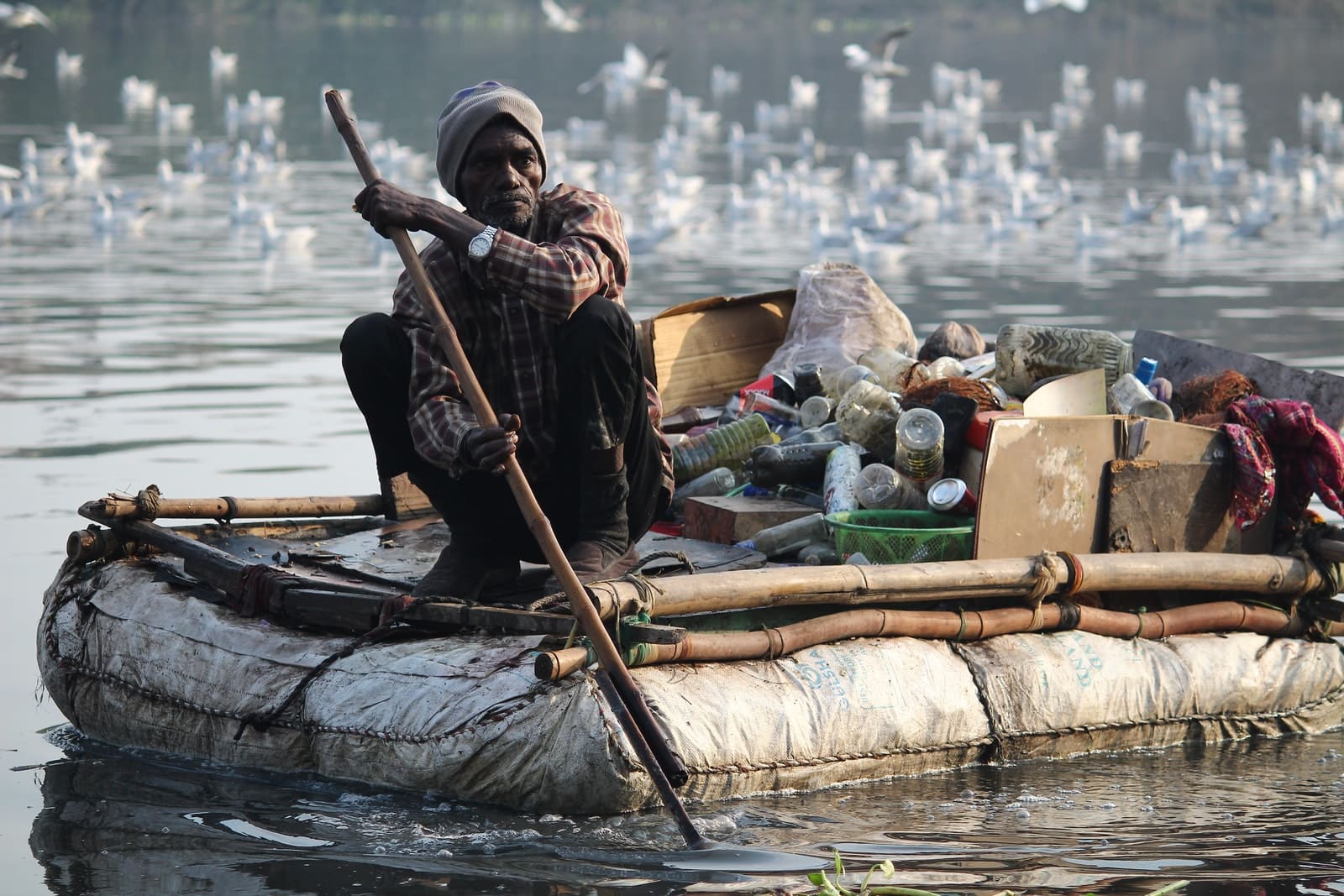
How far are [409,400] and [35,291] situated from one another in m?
10.1

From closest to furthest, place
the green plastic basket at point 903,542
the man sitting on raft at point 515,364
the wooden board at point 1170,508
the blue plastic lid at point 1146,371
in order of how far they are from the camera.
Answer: the man sitting on raft at point 515,364
the green plastic basket at point 903,542
the wooden board at point 1170,508
the blue plastic lid at point 1146,371

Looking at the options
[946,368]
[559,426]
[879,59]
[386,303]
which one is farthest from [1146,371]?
[879,59]

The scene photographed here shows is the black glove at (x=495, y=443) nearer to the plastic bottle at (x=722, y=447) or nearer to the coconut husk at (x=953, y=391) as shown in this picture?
the coconut husk at (x=953, y=391)


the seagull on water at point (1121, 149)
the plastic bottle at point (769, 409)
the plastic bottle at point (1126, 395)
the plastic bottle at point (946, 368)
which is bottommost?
the plastic bottle at point (769, 409)

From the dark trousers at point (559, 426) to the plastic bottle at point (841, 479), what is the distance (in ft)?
2.77

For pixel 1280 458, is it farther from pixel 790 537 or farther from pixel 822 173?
pixel 822 173

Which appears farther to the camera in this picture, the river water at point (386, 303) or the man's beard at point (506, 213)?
the man's beard at point (506, 213)

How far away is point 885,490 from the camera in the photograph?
18.3ft

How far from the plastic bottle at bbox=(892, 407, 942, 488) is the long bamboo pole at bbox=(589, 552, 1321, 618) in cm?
58

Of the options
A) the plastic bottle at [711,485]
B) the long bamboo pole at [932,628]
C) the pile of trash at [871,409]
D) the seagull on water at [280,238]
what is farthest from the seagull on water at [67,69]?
the long bamboo pole at [932,628]

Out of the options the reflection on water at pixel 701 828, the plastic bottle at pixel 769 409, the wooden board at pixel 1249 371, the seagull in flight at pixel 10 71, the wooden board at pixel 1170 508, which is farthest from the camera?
the seagull in flight at pixel 10 71

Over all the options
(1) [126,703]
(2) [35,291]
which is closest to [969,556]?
(1) [126,703]

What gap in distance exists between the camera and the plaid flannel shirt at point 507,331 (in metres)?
4.63

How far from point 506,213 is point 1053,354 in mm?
2227
